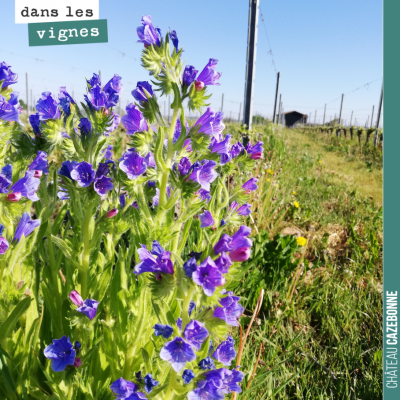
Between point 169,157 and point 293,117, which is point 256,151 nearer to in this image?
point 169,157

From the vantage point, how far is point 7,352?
1.18 metres

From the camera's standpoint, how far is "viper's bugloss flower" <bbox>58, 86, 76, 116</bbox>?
51.5 inches

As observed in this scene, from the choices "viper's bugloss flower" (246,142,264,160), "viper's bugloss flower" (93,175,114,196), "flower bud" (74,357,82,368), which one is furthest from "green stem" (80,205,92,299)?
"viper's bugloss flower" (246,142,264,160)

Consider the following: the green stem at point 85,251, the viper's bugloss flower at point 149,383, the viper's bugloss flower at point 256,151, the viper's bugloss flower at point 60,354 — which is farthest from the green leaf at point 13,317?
the viper's bugloss flower at point 256,151

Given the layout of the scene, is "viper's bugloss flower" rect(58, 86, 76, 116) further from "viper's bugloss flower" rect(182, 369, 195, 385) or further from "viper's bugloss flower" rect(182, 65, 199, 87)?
"viper's bugloss flower" rect(182, 369, 195, 385)

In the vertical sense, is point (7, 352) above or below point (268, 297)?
Result: above

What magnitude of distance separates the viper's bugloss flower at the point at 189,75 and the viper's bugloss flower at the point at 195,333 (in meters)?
0.81

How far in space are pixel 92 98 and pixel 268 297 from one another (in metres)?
1.80

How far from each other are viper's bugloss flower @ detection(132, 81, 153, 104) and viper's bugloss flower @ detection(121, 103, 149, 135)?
37mm

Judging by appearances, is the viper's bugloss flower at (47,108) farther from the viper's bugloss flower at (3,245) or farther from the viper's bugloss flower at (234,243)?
the viper's bugloss flower at (234,243)

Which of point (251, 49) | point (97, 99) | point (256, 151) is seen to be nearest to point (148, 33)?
point (97, 99)

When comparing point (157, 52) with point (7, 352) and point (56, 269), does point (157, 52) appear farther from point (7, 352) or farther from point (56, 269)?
point (7, 352)

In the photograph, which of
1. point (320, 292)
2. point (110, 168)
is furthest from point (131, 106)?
Answer: point (320, 292)

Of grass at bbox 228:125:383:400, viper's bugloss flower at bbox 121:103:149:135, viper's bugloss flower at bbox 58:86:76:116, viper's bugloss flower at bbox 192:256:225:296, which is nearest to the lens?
viper's bugloss flower at bbox 192:256:225:296
